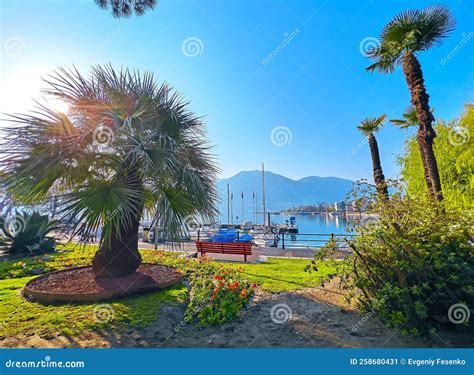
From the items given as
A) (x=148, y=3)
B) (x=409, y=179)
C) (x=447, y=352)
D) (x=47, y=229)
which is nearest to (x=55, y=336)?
(x=447, y=352)

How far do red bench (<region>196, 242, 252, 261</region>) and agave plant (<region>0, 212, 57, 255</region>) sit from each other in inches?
223

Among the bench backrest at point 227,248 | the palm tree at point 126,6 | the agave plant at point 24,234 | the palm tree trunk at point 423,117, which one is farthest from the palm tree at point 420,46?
the agave plant at point 24,234

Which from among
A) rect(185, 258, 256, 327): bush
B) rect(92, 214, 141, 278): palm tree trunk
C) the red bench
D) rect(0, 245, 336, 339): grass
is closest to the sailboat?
the red bench

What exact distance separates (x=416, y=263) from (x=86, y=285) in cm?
599

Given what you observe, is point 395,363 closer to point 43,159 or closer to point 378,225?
point 378,225

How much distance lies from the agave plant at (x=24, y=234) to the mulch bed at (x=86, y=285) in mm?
4490

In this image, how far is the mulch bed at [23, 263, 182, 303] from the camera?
4586 millimetres

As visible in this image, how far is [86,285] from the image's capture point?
16.5 feet

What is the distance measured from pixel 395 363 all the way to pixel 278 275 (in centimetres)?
419

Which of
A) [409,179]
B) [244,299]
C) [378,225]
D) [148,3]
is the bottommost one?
[244,299]

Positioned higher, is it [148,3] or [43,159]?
[148,3]

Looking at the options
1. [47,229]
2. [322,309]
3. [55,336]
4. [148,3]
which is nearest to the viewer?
[55,336]

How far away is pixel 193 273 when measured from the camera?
22.4ft

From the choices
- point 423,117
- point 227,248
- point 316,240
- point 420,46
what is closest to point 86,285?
point 227,248
